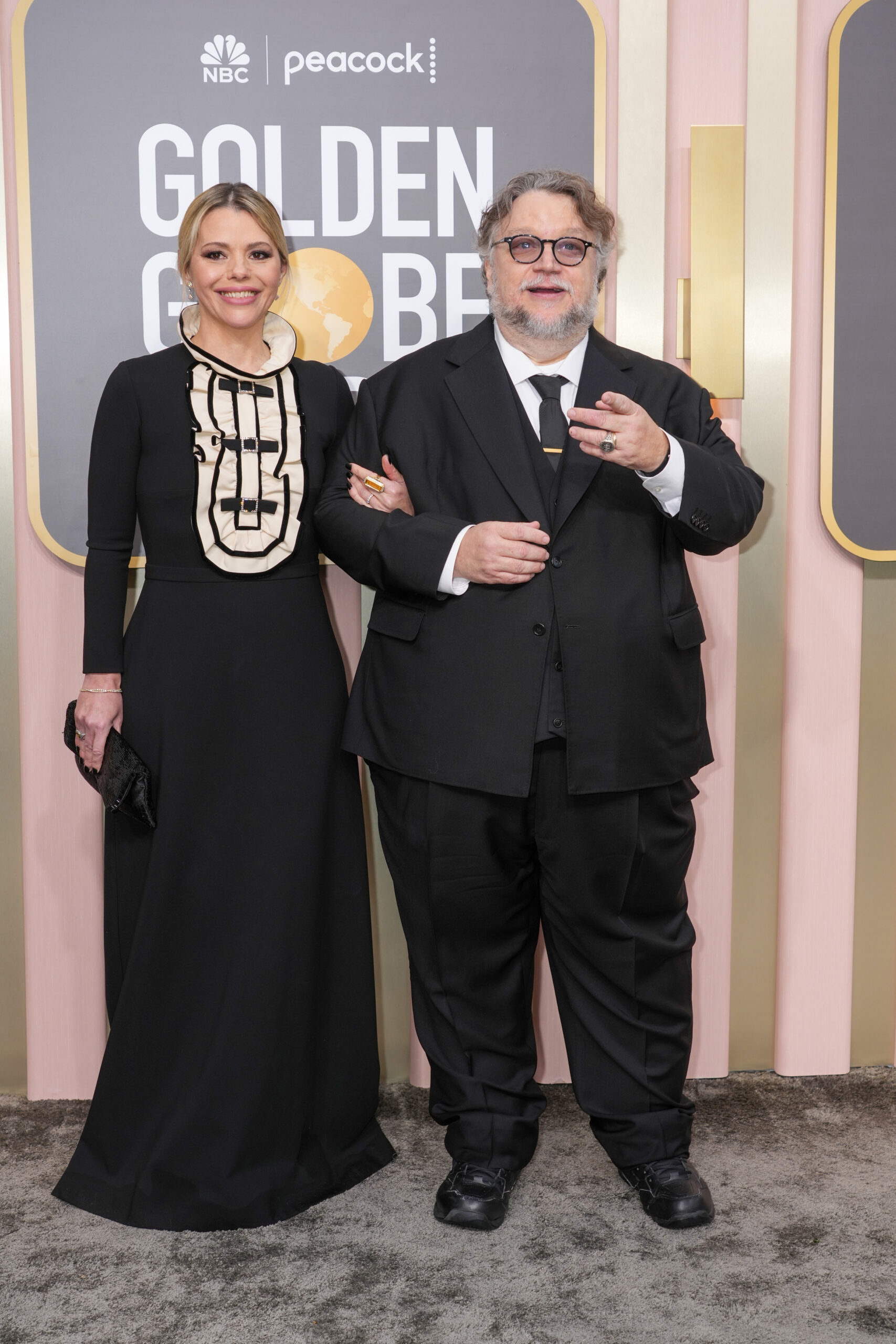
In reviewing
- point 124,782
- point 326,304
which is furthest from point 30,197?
point 124,782

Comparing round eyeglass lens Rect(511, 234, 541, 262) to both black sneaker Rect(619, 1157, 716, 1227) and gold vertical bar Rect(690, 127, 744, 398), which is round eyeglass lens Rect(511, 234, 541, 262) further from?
black sneaker Rect(619, 1157, 716, 1227)

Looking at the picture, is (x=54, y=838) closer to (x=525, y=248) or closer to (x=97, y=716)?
(x=97, y=716)

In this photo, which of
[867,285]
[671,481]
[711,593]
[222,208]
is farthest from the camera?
[711,593]

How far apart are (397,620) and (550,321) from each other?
22.9 inches

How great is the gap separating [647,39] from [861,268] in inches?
25.2

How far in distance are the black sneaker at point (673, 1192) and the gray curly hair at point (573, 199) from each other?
161 centimetres

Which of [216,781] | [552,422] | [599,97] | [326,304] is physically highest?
[599,97]

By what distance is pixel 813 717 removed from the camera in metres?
2.69

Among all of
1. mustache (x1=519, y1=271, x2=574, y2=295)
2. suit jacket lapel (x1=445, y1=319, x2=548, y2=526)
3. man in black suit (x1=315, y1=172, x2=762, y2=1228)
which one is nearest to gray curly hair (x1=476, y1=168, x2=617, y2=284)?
man in black suit (x1=315, y1=172, x2=762, y2=1228)

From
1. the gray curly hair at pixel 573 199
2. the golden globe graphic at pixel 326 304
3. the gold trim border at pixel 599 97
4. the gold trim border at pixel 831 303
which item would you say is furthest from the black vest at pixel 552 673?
the gold trim border at pixel 831 303

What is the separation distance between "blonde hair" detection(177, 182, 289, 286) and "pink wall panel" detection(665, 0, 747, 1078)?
0.86 m

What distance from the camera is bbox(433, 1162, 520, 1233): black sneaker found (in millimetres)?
2152

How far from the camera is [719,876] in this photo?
271 centimetres

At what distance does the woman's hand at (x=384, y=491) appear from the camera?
2.15 m
